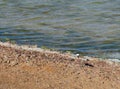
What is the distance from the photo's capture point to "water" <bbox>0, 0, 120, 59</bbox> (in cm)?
1088

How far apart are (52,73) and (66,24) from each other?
7020 mm

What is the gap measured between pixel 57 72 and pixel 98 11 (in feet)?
30.7

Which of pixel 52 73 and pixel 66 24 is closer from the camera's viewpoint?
pixel 52 73

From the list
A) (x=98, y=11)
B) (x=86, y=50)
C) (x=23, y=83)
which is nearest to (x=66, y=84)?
(x=23, y=83)

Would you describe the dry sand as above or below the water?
above

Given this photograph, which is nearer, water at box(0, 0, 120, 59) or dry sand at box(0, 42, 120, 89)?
dry sand at box(0, 42, 120, 89)

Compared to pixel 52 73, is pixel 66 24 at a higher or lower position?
lower

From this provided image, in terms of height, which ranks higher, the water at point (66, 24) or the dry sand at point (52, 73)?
the dry sand at point (52, 73)

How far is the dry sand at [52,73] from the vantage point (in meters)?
6.06

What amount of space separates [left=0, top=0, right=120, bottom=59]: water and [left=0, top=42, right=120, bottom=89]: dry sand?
8.87 feet

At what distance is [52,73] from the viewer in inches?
255

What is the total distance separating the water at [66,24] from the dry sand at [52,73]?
270cm

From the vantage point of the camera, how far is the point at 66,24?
44.0 ft

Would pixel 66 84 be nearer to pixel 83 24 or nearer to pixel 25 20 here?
pixel 83 24
